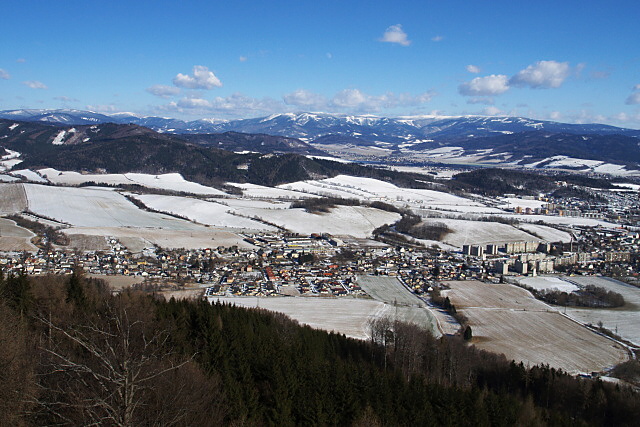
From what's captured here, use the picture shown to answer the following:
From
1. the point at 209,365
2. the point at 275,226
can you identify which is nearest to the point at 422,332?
the point at 209,365

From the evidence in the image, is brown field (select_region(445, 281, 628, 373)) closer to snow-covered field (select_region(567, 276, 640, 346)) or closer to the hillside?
snow-covered field (select_region(567, 276, 640, 346))

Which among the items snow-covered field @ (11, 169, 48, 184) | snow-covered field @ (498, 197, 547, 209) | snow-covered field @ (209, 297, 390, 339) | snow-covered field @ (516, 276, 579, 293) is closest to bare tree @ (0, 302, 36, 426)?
snow-covered field @ (209, 297, 390, 339)

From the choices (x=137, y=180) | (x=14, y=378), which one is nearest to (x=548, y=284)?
(x=14, y=378)

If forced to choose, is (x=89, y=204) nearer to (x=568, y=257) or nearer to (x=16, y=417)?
(x=568, y=257)

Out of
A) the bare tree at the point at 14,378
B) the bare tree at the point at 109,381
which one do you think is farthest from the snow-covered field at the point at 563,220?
the bare tree at the point at 14,378

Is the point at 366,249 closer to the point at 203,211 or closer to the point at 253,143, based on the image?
the point at 203,211

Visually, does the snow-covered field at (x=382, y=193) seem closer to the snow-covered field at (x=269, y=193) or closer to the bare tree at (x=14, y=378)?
the snow-covered field at (x=269, y=193)
